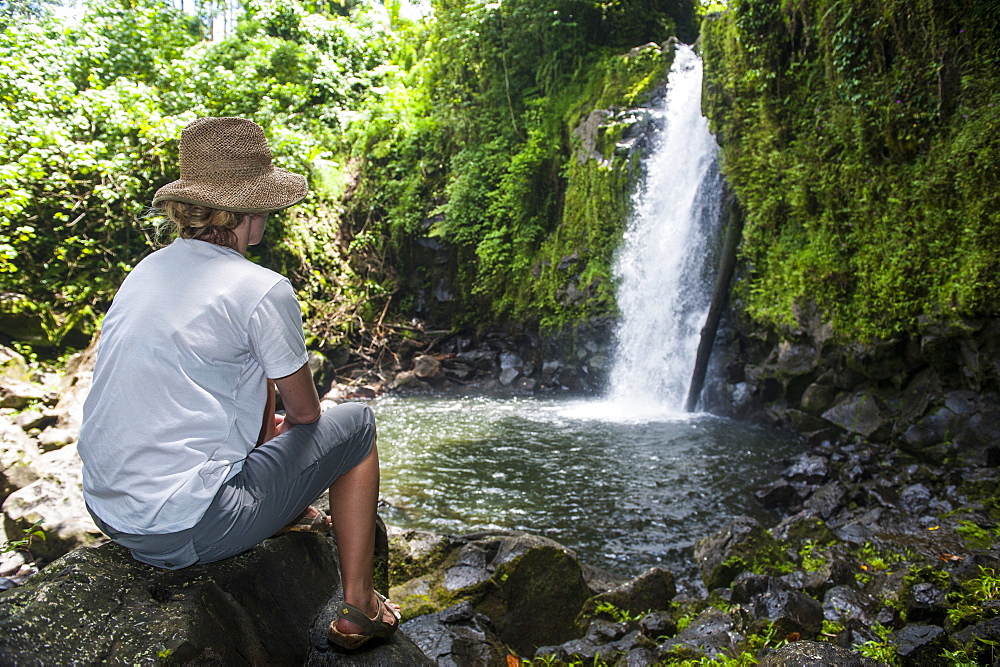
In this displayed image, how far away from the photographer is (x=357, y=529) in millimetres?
2273

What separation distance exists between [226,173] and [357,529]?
1.40m

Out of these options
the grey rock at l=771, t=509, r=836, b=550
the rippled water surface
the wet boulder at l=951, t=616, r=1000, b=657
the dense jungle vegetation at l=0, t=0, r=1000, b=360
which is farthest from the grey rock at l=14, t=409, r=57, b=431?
the wet boulder at l=951, t=616, r=1000, b=657

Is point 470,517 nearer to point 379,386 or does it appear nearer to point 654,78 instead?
point 379,386

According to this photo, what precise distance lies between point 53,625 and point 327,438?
92 centimetres

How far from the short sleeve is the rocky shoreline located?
0.88 metres

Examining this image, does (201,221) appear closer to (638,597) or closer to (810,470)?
(638,597)

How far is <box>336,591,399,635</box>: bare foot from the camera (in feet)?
7.07

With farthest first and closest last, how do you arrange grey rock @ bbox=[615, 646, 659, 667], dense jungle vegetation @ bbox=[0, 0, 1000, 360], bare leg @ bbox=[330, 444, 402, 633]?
dense jungle vegetation @ bbox=[0, 0, 1000, 360], grey rock @ bbox=[615, 646, 659, 667], bare leg @ bbox=[330, 444, 402, 633]

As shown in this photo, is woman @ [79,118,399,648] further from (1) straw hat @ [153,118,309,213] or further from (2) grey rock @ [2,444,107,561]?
(2) grey rock @ [2,444,107,561]

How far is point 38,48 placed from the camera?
11.0 meters

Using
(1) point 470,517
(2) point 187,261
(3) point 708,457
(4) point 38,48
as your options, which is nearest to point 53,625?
(2) point 187,261

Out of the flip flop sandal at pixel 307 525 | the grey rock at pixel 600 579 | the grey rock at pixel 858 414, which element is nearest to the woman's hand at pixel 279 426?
the flip flop sandal at pixel 307 525

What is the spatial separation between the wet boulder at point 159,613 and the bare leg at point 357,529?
0.21 metres

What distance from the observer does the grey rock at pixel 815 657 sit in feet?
7.97
